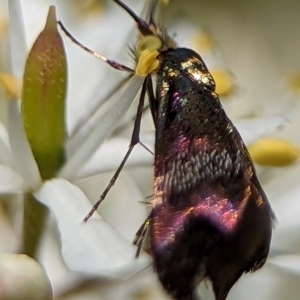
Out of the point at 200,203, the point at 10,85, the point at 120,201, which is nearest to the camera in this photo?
the point at 200,203

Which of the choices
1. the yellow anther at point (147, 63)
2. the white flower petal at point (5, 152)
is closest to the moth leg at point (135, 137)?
the yellow anther at point (147, 63)

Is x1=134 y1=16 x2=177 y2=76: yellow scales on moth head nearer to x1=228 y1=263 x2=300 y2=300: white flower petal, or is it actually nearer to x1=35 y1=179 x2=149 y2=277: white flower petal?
x1=35 y1=179 x2=149 y2=277: white flower petal

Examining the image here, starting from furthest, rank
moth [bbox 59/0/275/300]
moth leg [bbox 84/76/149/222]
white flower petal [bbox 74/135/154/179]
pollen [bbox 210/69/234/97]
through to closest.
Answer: pollen [bbox 210/69/234/97] → white flower petal [bbox 74/135/154/179] → moth leg [bbox 84/76/149/222] → moth [bbox 59/0/275/300]

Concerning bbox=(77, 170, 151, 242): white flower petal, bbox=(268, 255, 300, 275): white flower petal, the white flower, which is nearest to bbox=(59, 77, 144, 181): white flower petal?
the white flower

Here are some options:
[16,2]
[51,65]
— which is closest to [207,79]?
[51,65]

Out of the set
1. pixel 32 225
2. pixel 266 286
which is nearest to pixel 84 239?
pixel 32 225

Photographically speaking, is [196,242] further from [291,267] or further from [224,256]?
[291,267]

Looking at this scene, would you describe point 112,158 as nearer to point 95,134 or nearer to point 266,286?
point 95,134
